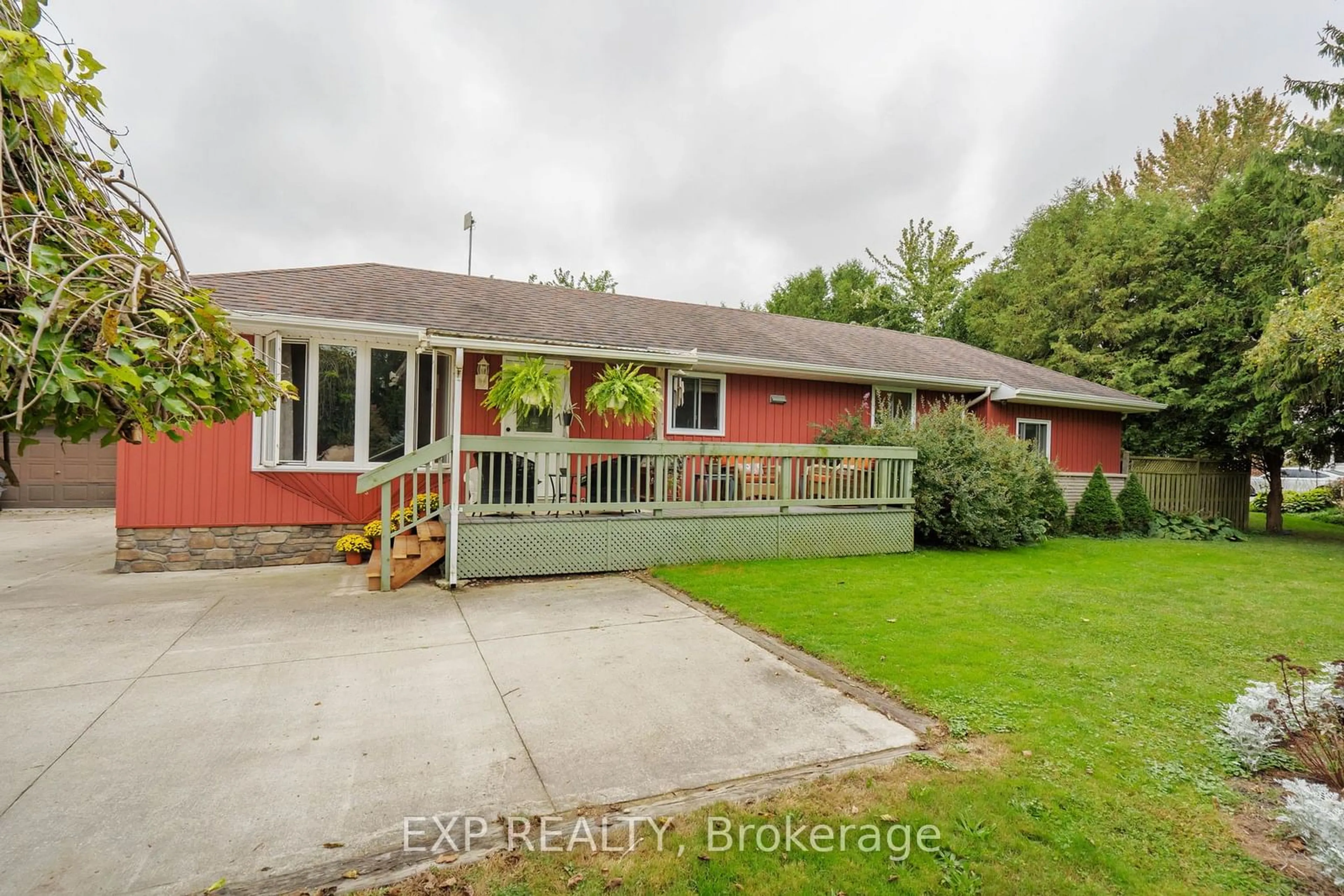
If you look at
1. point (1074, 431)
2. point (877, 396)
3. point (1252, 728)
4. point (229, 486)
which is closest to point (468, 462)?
point (229, 486)

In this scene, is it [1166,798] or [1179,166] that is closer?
[1166,798]

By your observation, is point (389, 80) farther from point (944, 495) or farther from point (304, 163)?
point (944, 495)

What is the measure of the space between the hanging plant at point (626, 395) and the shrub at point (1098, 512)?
915 centimetres

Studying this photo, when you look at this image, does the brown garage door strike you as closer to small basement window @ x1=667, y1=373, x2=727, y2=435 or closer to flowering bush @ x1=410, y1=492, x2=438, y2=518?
flowering bush @ x1=410, y1=492, x2=438, y2=518

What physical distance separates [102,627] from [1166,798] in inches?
285

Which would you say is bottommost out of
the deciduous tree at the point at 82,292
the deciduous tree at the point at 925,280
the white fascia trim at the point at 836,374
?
the deciduous tree at the point at 82,292

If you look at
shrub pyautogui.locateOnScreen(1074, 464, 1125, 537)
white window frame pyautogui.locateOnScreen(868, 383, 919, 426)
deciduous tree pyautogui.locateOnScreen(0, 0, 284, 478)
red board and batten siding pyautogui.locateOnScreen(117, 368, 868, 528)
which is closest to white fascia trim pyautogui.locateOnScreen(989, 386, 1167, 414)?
shrub pyautogui.locateOnScreen(1074, 464, 1125, 537)

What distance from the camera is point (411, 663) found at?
400 centimetres

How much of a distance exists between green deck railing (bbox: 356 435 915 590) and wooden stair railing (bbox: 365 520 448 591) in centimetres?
14

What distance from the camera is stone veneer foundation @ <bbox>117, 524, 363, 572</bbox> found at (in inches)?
269

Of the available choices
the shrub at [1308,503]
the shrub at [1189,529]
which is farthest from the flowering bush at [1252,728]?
the shrub at [1308,503]

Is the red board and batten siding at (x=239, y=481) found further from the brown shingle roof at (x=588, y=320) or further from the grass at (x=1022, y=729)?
the grass at (x=1022, y=729)

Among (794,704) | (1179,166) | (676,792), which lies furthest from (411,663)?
(1179,166)

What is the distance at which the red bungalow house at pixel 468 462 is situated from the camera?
257 inches
